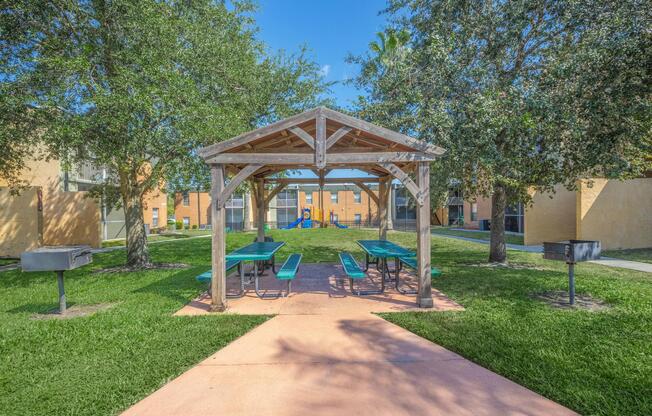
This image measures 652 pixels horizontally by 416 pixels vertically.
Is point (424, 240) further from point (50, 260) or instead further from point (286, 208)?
point (286, 208)

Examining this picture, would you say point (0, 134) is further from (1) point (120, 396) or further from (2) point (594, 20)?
(2) point (594, 20)

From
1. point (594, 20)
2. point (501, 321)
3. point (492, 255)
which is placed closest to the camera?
point (501, 321)

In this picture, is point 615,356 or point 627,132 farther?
point 627,132

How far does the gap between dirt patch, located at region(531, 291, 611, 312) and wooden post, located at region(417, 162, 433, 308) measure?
230 cm

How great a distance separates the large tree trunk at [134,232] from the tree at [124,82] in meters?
0.03

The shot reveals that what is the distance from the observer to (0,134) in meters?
7.57

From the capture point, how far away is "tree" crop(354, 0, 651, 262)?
19.4 ft

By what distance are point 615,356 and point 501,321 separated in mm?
1432

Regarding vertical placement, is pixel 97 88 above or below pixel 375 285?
above

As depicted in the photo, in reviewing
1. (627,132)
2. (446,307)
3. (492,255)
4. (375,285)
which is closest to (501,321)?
(446,307)

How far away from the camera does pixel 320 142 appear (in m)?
5.85

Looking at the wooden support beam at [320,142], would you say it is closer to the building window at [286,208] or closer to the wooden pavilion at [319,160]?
the wooden pavilion at [319,160]

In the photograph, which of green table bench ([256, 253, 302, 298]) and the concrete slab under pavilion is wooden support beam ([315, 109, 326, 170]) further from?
the concrete slab under pavilion

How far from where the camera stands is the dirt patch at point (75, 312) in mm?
5758
